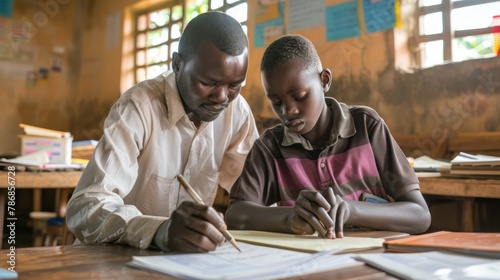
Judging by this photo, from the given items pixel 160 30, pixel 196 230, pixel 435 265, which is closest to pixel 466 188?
pixel 435 265

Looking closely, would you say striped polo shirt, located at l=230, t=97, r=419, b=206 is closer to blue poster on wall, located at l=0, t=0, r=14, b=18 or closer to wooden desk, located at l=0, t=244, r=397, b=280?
wooden desk, located at l=0, t=244, r=397, b=280

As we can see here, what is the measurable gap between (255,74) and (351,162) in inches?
129

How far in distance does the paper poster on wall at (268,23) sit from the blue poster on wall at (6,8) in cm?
375

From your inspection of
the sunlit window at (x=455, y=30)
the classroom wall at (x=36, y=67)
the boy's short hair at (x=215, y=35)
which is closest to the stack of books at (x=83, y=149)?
the boy's short hair at (x=215, y=35)

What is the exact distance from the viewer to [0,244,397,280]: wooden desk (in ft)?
2.36

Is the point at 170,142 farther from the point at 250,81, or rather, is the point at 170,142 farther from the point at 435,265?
the point at 250,81

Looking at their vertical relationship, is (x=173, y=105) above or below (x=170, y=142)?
above

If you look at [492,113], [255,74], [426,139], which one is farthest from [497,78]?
[255,74]

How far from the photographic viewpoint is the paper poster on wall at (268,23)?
177 inches

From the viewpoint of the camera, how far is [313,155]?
153 centimetres

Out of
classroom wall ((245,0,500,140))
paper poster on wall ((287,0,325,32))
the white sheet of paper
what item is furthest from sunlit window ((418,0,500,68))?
the white sheet of paper

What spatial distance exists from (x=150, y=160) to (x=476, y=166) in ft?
4.35

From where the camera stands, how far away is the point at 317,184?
4.90ft

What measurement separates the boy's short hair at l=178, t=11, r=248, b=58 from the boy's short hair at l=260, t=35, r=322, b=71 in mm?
84
